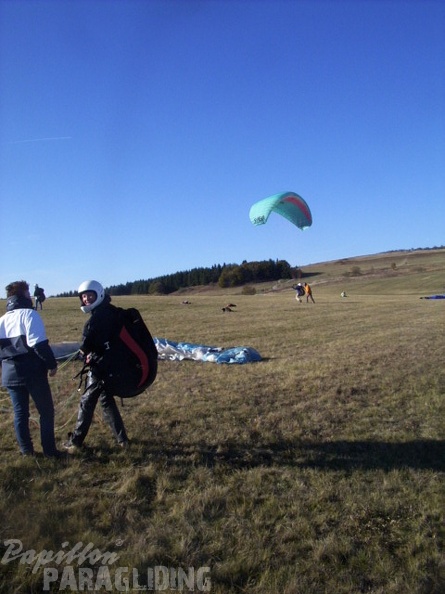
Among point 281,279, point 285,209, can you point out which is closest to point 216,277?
point 281,279

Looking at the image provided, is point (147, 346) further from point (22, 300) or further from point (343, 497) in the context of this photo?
point (343, 497)

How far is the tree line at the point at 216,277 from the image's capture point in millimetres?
95312

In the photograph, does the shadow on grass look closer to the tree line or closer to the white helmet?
the white helmet

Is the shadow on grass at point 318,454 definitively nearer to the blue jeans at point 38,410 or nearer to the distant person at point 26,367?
the blue jeans at point 38,410

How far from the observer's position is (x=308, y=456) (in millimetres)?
5453

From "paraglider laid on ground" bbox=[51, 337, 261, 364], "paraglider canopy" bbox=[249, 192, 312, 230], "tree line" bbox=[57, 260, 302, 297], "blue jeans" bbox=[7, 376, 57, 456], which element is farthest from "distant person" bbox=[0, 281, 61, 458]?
"tree line" bbox=[57, 260, 302, 297]

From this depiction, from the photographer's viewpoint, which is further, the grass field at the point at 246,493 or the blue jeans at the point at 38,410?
the blue jeans at the point at 38,410

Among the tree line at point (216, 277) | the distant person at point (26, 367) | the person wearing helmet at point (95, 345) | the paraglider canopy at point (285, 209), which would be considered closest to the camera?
the distant person at point (26, 367)

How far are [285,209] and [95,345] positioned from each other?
1506 cm

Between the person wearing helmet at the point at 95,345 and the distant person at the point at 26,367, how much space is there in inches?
13.5

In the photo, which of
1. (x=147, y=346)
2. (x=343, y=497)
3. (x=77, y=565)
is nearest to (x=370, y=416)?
(x=343, y=497)

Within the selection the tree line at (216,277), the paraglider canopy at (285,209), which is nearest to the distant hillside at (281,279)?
the tree line at (216,277)

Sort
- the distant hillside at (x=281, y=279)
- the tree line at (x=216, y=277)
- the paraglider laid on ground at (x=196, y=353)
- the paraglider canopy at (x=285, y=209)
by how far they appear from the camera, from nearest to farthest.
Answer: the paraglider laid on ground at (x=196, y=353), the paraglider canopy at (x=285, y=209), the distant hillside at (x=281, y=279), the tree line at (x=216, y=277)

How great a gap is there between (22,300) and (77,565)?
3.06m
